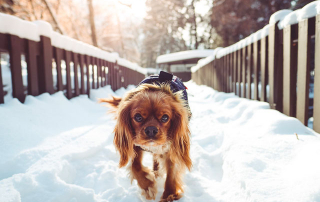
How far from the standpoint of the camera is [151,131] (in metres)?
1.37

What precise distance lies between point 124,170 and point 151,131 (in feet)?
2.56

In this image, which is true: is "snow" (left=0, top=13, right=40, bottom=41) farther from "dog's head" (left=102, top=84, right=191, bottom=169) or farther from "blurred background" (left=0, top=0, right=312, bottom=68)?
"blurred background" (left=0, top=0, right=312, bottom=68)

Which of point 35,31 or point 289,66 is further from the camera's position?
point 35,31

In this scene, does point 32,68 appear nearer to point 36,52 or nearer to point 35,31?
point 36,52

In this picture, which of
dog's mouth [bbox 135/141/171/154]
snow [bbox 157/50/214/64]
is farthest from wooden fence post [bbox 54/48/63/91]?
snow [bbox 157/50/214/64]

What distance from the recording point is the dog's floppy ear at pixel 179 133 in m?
1.61

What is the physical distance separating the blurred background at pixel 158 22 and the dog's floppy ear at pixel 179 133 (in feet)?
30.0

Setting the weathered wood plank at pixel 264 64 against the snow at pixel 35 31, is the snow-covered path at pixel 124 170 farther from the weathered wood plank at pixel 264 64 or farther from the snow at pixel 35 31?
the snow at pixel 35 31

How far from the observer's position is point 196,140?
2584 mm

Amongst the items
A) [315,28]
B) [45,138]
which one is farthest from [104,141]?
[315,28]

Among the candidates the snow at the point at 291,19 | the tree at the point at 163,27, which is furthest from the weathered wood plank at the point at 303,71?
the tree at the point at 163,27

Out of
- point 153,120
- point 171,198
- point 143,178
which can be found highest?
point 153,120

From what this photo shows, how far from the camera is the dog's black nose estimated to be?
1371mm

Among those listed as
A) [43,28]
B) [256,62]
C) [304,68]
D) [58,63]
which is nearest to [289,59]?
[304,68]
